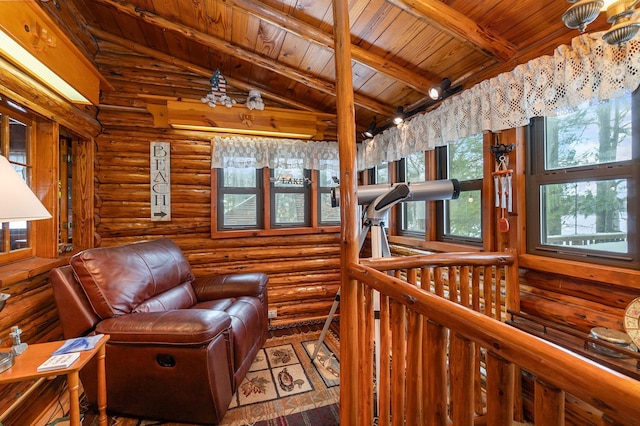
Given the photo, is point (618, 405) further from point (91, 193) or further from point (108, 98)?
point (108, 98)

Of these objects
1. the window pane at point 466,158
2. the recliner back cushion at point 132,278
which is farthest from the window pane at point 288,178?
the window pane at point 466,158

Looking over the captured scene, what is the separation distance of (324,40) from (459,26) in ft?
3.11

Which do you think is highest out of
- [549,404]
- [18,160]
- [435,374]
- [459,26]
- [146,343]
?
[459,26]

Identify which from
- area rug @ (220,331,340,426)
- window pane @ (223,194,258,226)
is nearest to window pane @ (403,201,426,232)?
area rug @ (220,331,340,426)

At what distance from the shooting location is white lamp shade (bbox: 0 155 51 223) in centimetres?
103

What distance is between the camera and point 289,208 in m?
3.51

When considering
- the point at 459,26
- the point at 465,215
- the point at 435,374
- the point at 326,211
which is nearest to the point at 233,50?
the point at 459,26

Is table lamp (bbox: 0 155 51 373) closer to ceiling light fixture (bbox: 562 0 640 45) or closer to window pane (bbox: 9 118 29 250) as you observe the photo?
window pane (bbox: 9 118 29 250)

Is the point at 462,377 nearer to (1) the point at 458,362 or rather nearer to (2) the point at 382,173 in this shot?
(1) the point at 458,362

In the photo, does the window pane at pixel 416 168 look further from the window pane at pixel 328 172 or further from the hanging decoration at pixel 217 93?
the hanging decoration at pixel 217 93

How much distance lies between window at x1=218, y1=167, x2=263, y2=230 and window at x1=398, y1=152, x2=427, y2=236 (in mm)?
1758

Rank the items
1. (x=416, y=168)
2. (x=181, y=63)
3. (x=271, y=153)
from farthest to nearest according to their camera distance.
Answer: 1. (x=271, y=153)
2. (x=181, y=63)
3. (x=416, y=168)

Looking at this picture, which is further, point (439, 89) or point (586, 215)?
point (439, 89)

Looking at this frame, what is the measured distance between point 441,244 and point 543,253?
0.77m
